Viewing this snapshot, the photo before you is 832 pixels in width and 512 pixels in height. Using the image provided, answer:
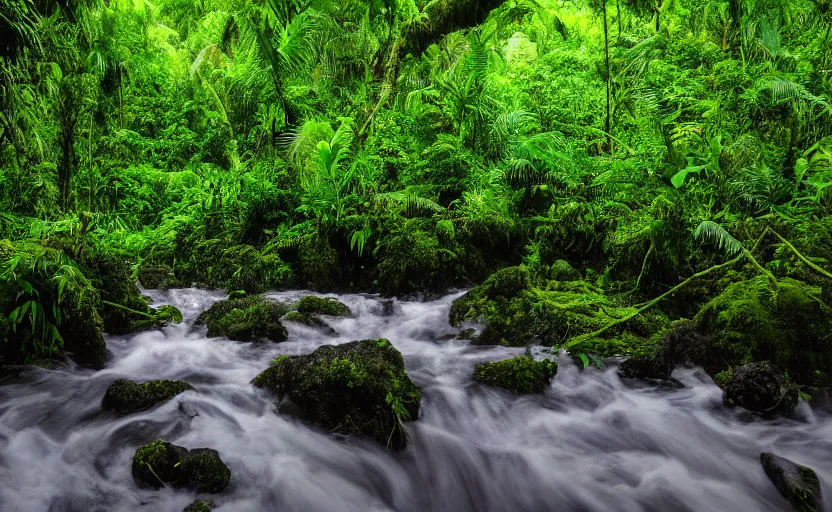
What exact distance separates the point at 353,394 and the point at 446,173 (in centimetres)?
648

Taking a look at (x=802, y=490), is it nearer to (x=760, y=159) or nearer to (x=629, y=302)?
(x=629, y=302)

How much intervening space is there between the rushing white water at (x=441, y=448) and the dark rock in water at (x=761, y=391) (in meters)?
0.10

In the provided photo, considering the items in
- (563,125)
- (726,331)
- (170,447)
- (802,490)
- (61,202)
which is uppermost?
(563,125)

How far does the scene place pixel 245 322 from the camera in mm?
5605

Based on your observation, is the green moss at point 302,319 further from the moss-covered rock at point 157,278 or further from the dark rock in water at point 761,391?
the dark rock in water at point 761,391

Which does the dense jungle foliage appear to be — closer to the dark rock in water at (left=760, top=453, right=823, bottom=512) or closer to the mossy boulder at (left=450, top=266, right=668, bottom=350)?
the mossy boulder at (left=450, top=266, right=668, bottom=350)

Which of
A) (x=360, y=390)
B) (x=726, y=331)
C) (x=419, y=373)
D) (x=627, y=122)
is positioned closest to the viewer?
(x=360, y=390)

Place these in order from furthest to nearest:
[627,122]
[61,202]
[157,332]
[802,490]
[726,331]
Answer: [627,122]
[61,202]
[157,332]
[726,331]
[802,490]

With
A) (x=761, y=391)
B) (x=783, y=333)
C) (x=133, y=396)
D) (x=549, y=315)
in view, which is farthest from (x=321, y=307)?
(x=783, y=333)

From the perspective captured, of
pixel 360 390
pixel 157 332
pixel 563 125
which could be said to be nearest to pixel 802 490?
pixel 360 390

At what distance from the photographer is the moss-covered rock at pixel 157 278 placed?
309 inches

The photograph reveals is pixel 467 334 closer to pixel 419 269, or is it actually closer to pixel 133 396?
pixel 419 269

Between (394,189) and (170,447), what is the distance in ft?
23.6

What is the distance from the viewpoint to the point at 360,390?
12.1 feet
